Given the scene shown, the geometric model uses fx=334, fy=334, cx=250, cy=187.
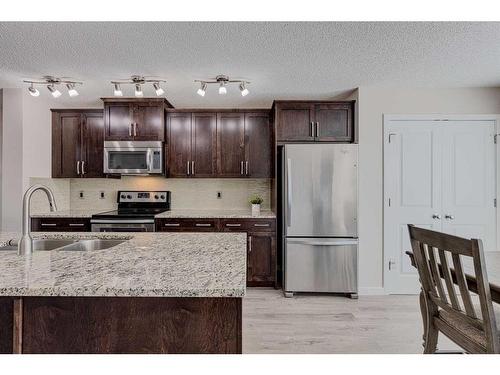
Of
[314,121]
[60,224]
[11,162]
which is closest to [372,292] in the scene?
[314,121]

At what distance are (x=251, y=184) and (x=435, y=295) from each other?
2989 millimetres

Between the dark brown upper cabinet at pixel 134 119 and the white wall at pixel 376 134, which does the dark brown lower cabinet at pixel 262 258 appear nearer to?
the white wall at pixel 376 134

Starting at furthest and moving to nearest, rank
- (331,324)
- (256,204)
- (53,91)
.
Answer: (256,204) → (53,91) → (331,324)

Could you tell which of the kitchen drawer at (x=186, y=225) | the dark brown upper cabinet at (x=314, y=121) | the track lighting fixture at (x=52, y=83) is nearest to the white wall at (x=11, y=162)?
the track lighting fixture at (x=52, y=83)

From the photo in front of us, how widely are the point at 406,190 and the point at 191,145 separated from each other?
8.49 feet

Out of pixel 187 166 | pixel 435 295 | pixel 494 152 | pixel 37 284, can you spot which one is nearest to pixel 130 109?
pixel 187 166

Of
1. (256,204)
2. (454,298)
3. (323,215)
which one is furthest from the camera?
(256,204)

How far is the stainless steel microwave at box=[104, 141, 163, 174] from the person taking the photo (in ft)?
13.2

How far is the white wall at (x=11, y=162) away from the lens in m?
3.71

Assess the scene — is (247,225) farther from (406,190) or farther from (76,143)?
(76,143)

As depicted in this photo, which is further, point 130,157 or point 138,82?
point 130,157

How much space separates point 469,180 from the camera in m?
3.69

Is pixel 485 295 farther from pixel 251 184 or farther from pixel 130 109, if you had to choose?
pixel 130 109

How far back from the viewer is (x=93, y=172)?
4.27 meters
